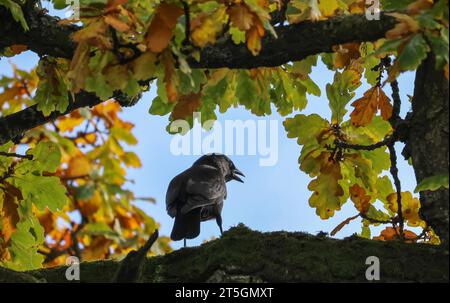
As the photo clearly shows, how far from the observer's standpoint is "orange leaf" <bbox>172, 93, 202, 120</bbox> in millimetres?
5359

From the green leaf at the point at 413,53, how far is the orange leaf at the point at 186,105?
1538 mm

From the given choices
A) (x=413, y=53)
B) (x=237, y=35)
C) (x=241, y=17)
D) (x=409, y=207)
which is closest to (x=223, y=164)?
(x=409, y=207)

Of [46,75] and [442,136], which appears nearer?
[442,136]

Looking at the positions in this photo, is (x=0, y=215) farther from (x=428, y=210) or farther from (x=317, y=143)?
(x=428, y=210)

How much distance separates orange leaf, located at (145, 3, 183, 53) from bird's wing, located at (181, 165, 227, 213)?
6.12m

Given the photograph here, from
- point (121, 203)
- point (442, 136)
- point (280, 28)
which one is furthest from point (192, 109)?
point (121, 203)

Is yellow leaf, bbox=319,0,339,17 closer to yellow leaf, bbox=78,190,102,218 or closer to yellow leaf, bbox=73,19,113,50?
yellow leaf, bbox=73,19,113,50

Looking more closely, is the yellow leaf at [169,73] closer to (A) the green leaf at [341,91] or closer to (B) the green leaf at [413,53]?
(B) the green leaf at [413,53]

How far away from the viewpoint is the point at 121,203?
14023 mm

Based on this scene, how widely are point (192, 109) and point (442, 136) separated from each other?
1562 mm

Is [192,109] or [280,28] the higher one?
[280,28]

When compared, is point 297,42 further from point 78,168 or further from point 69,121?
point 69,121

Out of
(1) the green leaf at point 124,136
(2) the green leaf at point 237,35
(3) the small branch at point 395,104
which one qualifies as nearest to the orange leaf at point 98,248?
(1) the green leaf at point 124,136

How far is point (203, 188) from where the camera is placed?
10844 mm
